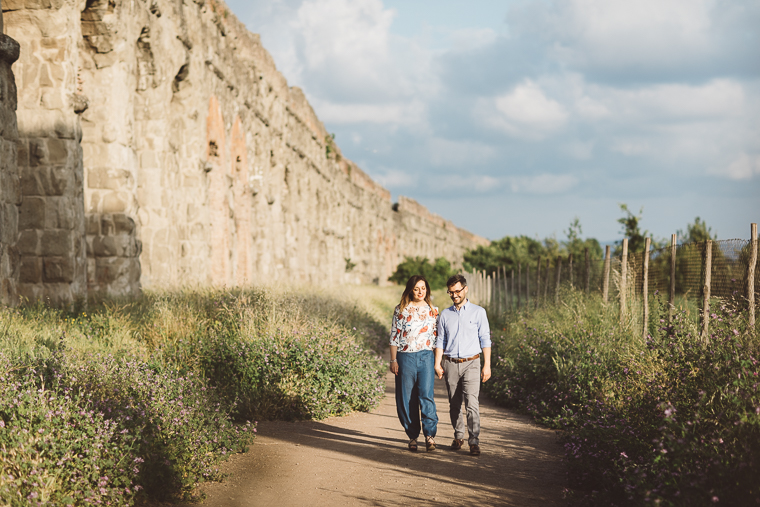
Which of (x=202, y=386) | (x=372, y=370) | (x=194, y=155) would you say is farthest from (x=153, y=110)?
(x=202, y=386)

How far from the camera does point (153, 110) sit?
43.3 feet

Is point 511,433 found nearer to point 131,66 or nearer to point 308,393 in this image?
point 308,393

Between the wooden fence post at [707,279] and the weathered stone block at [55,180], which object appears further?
the weathered stone block at [55,180]

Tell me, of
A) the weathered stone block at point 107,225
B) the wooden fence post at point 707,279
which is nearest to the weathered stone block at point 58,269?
the weathered stone block at point 107,225

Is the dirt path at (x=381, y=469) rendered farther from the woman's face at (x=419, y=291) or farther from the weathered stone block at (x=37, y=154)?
the weathered stone block at (x=37, y=154)

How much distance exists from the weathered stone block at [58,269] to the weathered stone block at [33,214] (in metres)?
0.50

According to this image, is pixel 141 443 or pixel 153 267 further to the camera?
pixel 153 267

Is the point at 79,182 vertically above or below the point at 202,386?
above

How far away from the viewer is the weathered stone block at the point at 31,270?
31.7 ft

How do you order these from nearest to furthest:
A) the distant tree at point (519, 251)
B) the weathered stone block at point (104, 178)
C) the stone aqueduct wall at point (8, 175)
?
the stone aqueduct wall at point (8, 175) < the weathered stone block at point (104, 178) < the distant tree at point (519, 251)

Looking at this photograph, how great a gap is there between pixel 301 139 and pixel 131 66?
15.0 meters

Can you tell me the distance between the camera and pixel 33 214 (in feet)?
31.7

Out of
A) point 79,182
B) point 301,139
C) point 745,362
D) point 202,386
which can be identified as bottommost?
point 202,386

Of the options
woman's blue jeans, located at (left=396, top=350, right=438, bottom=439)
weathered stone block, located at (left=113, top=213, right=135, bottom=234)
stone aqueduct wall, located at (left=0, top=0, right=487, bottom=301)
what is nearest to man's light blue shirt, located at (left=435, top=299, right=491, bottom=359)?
woman's blue jeans, located at (left=396, top=350, right=438, bottom=439)
